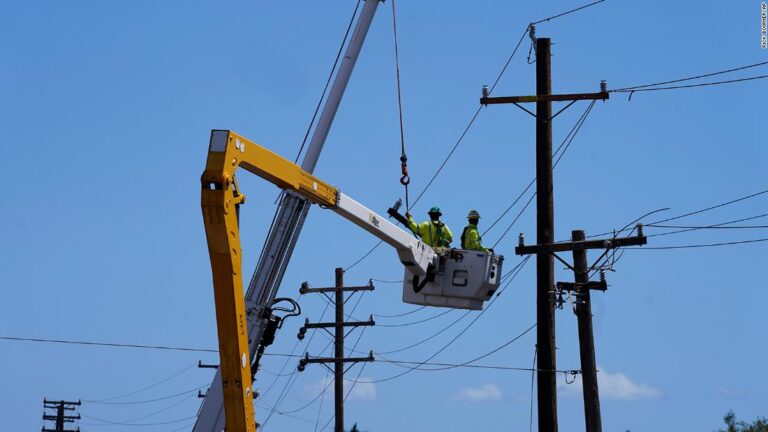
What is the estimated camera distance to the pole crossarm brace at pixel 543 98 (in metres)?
26.4

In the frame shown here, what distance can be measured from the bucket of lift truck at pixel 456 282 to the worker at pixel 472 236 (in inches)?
13.1

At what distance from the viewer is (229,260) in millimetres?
15508

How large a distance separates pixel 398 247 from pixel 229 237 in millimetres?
6243

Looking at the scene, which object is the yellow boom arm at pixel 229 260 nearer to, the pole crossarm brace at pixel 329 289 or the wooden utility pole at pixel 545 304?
the wooden utility pole at pixel 545 304

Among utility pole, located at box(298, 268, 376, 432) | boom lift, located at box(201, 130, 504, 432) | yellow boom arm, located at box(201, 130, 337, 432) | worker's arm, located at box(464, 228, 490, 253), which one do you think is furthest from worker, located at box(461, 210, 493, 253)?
utility pole, located at box(298, 268, 376, 432)

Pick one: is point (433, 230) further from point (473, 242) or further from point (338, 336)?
point (338, 336)

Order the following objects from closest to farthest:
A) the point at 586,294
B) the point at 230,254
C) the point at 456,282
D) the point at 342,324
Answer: the point at 230,254 → the point at 456,282 → the point at 586,294 → the point at 342,324

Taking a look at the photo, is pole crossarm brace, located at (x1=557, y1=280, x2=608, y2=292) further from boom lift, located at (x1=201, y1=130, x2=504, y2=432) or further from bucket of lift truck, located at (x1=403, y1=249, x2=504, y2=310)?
boom lift, located at (x1=201, y1=130, x2=504, y2=432)

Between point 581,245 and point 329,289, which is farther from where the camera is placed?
point 329,289

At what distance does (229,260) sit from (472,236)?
8214 millimetres

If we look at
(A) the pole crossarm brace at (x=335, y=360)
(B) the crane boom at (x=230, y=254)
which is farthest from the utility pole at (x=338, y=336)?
(B) the crane boom at (x=230, y=254)

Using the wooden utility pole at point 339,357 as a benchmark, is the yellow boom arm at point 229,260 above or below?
below

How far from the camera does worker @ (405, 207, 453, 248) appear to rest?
74.2ft

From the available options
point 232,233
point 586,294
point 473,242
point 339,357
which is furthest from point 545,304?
point 339,357
